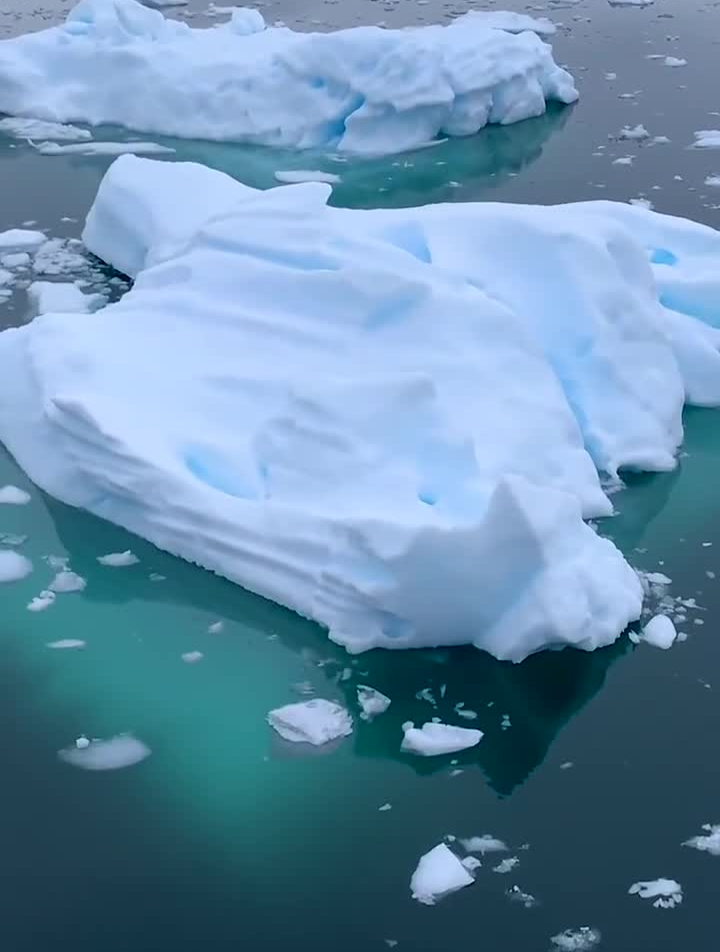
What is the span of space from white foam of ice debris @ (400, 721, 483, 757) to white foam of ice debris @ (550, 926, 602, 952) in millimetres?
625

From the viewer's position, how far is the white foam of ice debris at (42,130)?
8702 millimetres

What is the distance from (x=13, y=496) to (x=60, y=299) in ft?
5.89

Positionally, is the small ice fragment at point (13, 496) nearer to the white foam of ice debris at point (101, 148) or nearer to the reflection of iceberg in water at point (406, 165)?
the reflection of iceberg in water at point (406, 165)

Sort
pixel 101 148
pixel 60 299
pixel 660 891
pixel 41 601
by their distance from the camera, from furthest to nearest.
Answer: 1. pixel 101 148
2. pixel 60 299
3. pixel 41 601
4. pixel 660 891

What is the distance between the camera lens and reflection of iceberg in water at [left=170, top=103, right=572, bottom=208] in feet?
25.8

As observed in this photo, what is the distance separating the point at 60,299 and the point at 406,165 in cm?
Answer: 305

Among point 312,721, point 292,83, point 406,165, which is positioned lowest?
point 406,165

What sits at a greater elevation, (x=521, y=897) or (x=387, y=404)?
(x=387, y=404)

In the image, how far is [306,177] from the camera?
8.02 meters

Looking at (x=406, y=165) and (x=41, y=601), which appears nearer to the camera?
(x=41, y=601)

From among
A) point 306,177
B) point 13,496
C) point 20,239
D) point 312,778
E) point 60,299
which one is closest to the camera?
point 312,778

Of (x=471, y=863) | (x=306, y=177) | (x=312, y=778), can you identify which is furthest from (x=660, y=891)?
(x=306, y=177)

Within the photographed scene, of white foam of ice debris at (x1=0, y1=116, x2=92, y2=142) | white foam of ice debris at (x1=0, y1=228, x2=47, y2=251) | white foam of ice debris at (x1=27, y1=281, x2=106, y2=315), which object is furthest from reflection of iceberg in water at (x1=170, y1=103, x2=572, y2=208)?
white foam of ice debris at (x1=27, y1=281, x2=106, y2=315)

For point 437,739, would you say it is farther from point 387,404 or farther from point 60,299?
point 60,299
